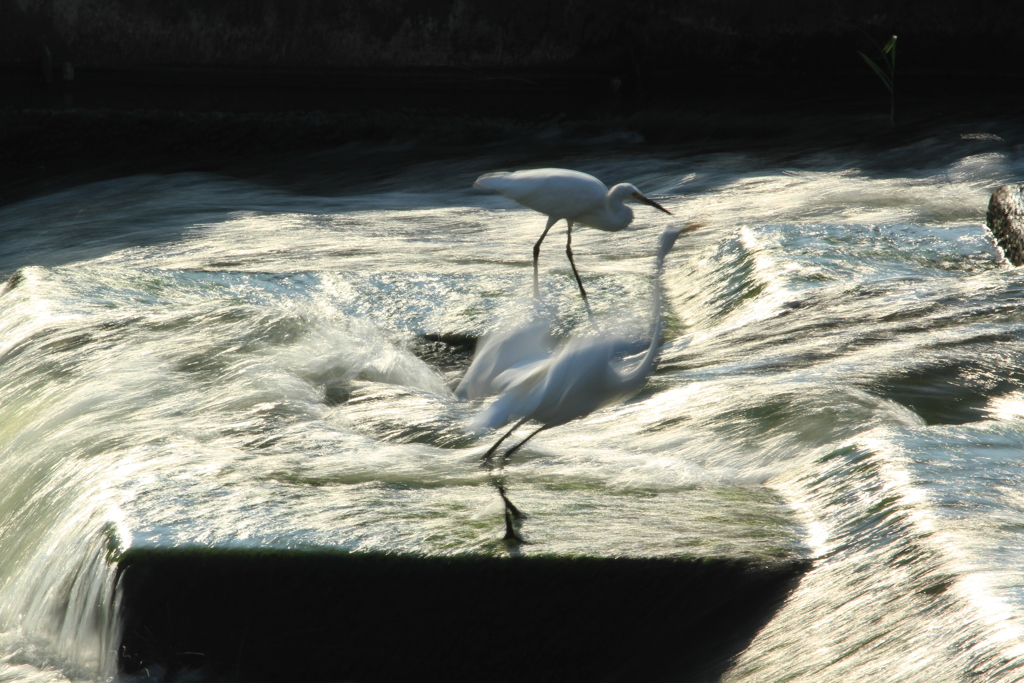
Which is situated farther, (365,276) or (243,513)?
(365,276)

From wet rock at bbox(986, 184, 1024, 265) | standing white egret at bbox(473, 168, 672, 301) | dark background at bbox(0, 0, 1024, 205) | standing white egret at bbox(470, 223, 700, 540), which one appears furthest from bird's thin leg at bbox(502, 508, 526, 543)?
dark background at bbox(0, 0, 1024, 205)

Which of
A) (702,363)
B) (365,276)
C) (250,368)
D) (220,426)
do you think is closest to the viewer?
(220,426)

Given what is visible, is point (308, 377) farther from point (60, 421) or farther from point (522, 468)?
point (522, 468)

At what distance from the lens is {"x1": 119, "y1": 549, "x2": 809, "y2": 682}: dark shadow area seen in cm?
220

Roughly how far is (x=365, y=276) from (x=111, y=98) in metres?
6.05

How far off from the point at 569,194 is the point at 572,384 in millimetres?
2532

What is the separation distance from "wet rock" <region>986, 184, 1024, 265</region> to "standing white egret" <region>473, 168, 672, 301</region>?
5.26ft

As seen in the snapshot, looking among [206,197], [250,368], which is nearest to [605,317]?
[250,368]

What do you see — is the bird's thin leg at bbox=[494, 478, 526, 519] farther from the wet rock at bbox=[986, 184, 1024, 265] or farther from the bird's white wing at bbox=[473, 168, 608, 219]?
the wet rock at bbox=[986, 184, 1024, 265]

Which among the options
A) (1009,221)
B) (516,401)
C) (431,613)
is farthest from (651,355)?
(1009,221)

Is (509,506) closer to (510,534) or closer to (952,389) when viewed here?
(510,534)

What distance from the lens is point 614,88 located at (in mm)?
10586

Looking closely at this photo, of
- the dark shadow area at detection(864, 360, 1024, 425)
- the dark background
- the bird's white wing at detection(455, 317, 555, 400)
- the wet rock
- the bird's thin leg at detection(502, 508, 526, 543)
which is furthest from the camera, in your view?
the dark background

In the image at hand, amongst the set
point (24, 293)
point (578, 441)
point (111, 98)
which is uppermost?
point (111, 98)
